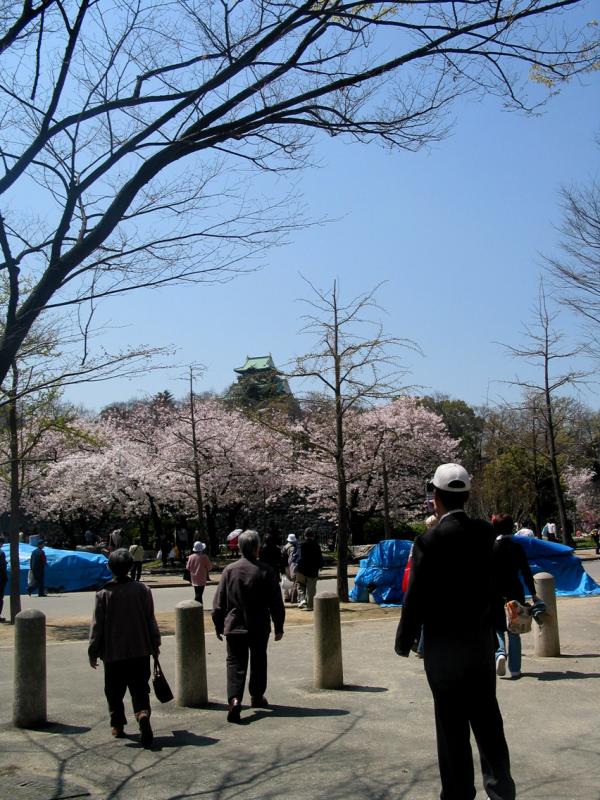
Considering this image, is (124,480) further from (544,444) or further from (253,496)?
(544,444)

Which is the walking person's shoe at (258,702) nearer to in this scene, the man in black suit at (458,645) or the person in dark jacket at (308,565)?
the man in black suit at (458,645)

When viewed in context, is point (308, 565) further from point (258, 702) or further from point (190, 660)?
point (258, 702)

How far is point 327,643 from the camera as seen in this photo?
25.7 feet

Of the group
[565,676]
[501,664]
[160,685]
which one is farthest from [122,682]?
[565,676]

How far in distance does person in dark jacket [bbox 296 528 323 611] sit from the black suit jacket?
38.2 feet

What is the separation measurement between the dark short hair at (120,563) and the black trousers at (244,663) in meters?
1.07

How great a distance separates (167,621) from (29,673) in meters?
8.38

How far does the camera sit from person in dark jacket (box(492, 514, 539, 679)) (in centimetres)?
746

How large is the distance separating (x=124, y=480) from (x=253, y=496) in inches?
259

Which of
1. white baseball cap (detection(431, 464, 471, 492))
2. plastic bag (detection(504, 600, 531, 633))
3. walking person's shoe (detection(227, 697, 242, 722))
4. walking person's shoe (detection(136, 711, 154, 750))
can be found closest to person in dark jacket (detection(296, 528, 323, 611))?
plastic bag (detection(504, 600, 531, 633))

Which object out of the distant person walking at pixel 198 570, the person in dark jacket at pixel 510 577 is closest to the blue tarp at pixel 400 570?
the distant person walking at pixel 198 570

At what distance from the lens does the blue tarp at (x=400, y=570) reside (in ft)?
52.9

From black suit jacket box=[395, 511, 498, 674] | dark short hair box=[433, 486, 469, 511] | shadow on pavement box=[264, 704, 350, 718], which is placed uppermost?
dark short hair box=[433, 486, 469, 511]

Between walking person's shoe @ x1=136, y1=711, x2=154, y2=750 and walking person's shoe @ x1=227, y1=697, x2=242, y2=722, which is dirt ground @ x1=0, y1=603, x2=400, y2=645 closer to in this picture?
walking person's shoe @ x1=227, y1=697, x2=242, y2=722
